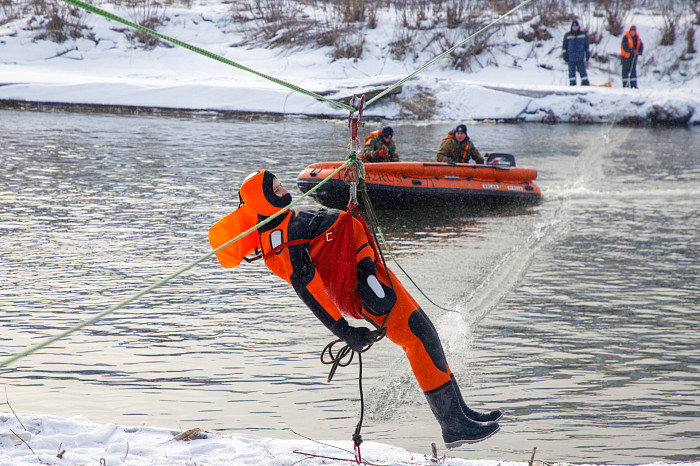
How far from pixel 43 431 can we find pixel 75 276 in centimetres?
402

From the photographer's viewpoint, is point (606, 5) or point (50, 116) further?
point (606, 5)

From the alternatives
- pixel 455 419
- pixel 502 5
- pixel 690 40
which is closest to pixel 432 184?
pixel 455 419

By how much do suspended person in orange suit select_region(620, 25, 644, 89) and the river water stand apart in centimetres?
1263

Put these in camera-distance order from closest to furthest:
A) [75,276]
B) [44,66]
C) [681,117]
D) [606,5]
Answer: [75,276] < [681,117] < [44,66] < [606,5]

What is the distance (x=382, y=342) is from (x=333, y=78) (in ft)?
69.4

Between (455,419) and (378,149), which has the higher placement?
(378,149)

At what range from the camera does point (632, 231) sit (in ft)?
32.7

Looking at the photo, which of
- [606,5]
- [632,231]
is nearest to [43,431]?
[632,231]

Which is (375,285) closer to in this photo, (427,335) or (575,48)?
(427,335)

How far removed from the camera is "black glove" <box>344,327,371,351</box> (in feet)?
11.1

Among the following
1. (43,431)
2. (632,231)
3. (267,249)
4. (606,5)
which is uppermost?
(606,5)

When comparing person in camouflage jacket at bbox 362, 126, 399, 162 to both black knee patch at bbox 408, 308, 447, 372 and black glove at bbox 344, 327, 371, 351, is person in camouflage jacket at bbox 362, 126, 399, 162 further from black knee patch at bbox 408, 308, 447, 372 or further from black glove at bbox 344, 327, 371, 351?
Answer: black glove at bbox 344, 327, 371, 351

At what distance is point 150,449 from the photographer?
3.38 m

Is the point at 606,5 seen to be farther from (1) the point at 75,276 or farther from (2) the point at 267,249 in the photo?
(2) the point at 267,249
